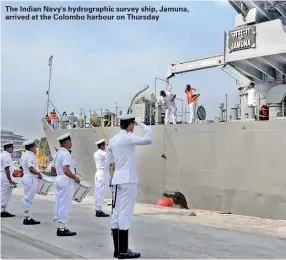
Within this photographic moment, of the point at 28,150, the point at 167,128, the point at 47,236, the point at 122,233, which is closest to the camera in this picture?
the point at 122,233

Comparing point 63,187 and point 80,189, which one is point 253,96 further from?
point 63,187

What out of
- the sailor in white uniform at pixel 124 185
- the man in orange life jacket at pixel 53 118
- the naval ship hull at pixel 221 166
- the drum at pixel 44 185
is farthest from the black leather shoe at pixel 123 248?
the man in orange life jacket at pixel 53 118

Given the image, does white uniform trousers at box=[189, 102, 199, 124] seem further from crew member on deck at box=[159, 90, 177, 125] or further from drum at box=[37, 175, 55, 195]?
drum at box=[37, 175, 55, 195]

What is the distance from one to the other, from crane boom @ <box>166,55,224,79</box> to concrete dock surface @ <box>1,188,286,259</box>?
16.4ft

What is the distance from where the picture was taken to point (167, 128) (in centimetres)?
1084

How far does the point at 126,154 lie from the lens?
452 centimetres

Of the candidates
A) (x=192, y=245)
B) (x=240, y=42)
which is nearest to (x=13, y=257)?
(x=192, y=245)

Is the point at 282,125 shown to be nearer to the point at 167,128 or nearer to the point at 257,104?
the point at 257,104

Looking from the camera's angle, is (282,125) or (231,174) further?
A: (231,174)

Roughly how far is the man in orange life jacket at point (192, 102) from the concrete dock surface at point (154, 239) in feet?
10.2

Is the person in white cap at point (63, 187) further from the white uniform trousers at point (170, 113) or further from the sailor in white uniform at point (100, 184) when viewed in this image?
the white uniform trousers at point (170, 113)

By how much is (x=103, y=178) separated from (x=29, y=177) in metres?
1.64

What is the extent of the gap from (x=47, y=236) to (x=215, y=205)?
4.59m

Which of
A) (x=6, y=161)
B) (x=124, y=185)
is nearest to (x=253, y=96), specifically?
(x=6, y=161)
